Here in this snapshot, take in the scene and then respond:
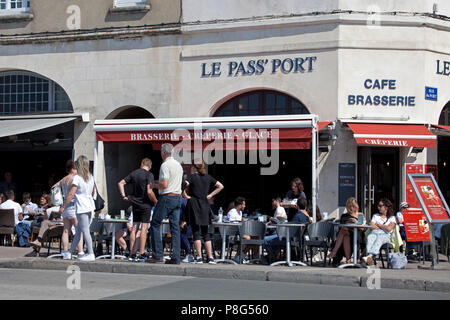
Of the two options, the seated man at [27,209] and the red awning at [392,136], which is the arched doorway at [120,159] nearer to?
the seated man at [27,209]

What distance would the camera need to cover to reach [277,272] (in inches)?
439

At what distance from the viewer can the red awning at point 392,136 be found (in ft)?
52.1

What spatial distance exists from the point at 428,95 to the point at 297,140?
3693mm

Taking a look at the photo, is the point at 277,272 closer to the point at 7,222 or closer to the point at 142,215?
the point at 142,215

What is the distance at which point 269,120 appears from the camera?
15352 millimetres

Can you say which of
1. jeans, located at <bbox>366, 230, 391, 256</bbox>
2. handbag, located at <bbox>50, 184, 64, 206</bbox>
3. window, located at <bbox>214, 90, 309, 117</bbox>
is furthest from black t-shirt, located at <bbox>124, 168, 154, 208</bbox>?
window, located at <bbox>214, 90, 309, 117</bbox>

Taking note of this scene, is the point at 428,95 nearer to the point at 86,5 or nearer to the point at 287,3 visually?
the point at 287,3

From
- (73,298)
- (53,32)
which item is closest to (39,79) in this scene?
(53,32)

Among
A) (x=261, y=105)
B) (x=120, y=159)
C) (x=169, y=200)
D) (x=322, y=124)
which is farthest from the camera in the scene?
(x=120, y=159)

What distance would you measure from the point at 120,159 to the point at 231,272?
8759mm

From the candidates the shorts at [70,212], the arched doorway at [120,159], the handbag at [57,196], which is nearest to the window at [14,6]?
the arched doorway at [120,159]

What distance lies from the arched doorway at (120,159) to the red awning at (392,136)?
18.9ft

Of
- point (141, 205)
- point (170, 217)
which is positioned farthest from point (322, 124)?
point (170, 217)

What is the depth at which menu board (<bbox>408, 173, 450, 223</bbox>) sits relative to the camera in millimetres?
12367
